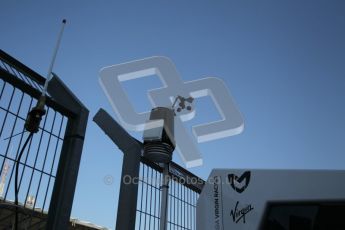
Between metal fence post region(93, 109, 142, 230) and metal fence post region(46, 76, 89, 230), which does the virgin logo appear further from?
metal fence post region(46, 76, 89, 230)

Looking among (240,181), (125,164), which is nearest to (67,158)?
(125,164)

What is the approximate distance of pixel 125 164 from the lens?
551 centimetres

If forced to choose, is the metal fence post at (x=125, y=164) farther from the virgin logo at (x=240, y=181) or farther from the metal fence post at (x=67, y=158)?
the virgin logo at (x=240, y=181)

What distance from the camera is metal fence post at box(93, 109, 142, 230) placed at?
502 cm

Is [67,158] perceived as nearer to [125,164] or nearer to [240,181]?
[125,164]

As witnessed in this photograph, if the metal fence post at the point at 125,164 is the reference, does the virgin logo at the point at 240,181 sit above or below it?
below

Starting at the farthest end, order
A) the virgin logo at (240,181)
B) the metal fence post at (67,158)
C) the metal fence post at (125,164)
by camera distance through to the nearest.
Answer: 1. the metal fence post at (125,164)
2. the metal fence post at (67,158)
3. the virgin logo at (240,181)

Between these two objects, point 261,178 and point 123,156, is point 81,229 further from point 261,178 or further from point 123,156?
point 261,178

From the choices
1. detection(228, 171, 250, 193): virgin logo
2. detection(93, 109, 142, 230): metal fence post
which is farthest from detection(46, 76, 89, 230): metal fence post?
detection(228, 171, 250, 193): virgin logo

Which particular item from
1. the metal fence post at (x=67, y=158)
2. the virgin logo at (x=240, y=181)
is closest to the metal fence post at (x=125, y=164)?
the metal fence post at (x=67, y=158)

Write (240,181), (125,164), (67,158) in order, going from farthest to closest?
(125,164)
(67,158)
(240,181)

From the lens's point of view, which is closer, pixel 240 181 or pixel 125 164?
pixel 240 181

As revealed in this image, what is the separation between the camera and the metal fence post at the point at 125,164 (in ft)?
16.5

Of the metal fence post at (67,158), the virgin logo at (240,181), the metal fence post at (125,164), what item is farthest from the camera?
the metal fence post at (125,164)
